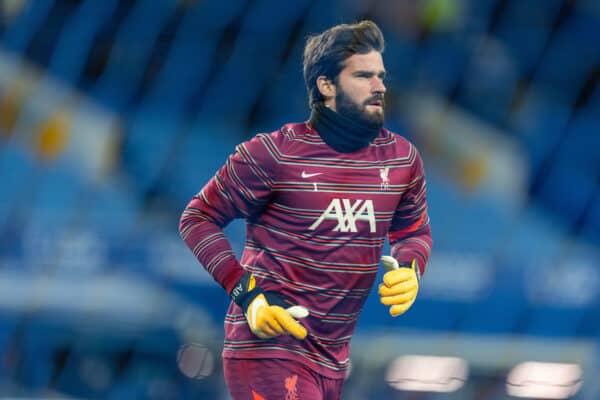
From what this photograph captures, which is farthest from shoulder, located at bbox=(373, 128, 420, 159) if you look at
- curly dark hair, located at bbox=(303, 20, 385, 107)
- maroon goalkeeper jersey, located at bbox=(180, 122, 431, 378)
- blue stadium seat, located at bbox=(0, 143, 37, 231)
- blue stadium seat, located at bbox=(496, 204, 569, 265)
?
blue stadium seat, located at bbox=(0, 143, 37, 231)

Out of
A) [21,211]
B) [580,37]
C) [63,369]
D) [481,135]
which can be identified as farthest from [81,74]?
[580,37]

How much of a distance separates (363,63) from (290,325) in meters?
0.43

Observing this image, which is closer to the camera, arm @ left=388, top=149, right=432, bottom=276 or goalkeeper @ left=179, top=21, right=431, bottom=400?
goalkeeper @ left=179, top=21, right=431, bottom=400

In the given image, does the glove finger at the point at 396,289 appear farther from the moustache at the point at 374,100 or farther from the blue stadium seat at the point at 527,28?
the blue stadium seat at the point at 527,28

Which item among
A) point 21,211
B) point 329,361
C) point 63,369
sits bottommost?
point 329,361

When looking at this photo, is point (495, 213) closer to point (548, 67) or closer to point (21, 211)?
point (548, 67)

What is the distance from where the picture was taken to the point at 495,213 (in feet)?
13.6

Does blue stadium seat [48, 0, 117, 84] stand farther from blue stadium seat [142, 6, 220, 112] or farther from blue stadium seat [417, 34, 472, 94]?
blue stadium seat [417, 34, 472, 94]

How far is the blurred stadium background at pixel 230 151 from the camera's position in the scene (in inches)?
146

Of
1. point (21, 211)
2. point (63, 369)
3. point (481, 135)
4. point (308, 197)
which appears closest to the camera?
point (308, 197)

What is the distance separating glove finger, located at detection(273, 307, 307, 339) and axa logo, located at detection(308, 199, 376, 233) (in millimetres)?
154

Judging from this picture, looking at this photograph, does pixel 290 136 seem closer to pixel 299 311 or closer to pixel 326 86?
pixel 326 86

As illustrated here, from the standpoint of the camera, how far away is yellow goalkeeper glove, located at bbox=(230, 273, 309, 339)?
153 cm

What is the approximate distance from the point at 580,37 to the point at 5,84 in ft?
7.62
